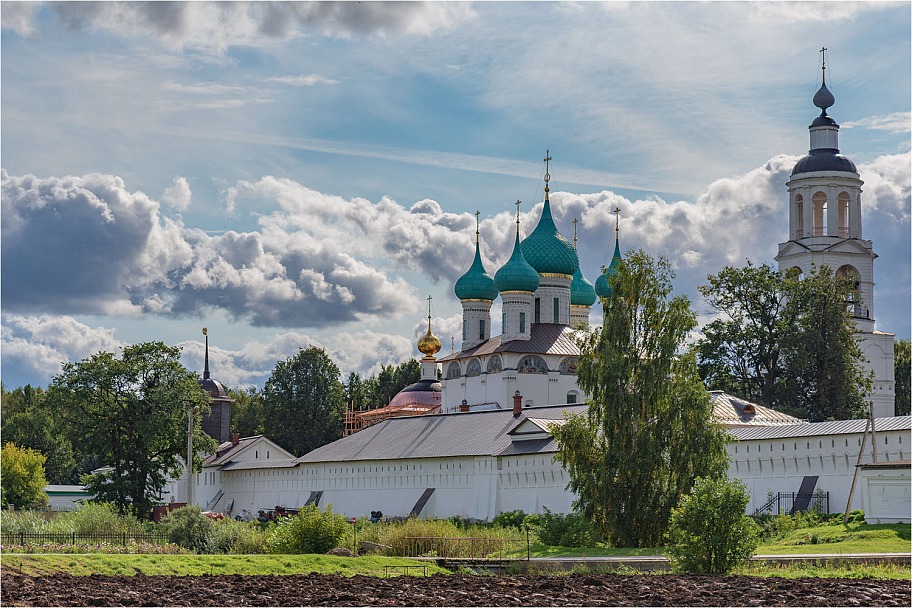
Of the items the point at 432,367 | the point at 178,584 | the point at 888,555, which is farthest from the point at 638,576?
the point at 432,367

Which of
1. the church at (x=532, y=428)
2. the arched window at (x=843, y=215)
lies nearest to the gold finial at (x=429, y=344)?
the church at (x=532, y=428)

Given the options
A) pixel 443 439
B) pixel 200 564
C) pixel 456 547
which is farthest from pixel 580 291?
pixel 200 564

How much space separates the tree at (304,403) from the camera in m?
81.2

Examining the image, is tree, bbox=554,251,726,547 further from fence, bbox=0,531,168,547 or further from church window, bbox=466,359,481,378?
church window, bbox=466,359,481,378

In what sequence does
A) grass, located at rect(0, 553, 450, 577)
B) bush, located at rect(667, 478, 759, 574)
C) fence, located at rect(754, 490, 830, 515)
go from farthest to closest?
fence, located at rect(754, 490, 830, 515) < grass, located at rect(0, 553, 450, 577) < bush, located at rect(667, 478, 759, 574)

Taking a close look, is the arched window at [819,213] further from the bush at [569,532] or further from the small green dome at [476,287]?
the bush at [569,532]

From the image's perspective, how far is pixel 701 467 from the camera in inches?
1315

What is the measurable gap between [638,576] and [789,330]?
3293cm

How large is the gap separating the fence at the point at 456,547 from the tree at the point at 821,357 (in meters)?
22.9

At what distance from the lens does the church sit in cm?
3741

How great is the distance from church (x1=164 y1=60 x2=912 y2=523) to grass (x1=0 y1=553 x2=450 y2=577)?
12.7m

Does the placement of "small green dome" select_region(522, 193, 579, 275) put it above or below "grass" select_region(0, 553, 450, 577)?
above

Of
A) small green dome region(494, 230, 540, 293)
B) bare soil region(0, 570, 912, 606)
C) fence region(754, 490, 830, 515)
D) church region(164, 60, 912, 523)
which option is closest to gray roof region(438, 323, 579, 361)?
church region(164, 60, 912, 523)

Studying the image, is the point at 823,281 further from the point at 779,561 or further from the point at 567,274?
the point at 779,561
